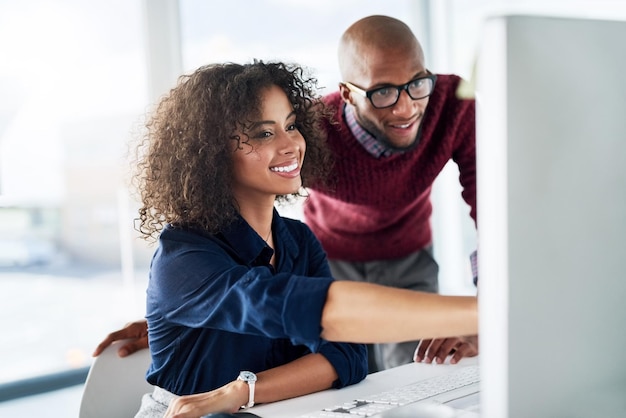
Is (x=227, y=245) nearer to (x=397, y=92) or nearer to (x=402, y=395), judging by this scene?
(x=402, y=395)

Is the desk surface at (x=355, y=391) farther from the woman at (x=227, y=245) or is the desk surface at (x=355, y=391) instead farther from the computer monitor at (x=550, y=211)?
the computer monitor at (x=550, y=211)

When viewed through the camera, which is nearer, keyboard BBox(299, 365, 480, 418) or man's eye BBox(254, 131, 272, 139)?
keyboard BBox(299, 365, 480, 418)

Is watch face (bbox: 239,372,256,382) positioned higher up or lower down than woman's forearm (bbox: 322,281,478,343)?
lower down

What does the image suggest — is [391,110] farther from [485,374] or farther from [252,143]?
[485,374]

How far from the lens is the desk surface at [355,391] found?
100 centimetres

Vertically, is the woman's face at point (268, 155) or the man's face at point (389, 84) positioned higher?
the man's face at point (389, 84)

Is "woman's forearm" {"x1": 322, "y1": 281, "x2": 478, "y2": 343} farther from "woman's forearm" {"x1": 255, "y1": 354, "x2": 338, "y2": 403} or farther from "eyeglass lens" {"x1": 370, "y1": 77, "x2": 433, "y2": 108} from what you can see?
"eyeglass lens" {"x1": 370, "y1": 77, "x2": 433, "y2": 108}

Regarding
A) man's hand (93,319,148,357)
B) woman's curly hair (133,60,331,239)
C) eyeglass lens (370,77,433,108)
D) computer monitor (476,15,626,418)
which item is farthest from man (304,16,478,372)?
computer monitor (476,15,626,418)

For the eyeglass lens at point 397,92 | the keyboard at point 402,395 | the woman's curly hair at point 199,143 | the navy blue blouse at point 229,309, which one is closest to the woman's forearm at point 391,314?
the navy blue blouse at point 229,309

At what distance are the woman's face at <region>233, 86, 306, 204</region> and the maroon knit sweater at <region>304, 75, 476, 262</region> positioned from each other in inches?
18.3

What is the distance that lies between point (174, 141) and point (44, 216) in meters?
2.47

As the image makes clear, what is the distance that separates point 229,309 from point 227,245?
26 centimetres

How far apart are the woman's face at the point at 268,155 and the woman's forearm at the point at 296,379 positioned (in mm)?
308

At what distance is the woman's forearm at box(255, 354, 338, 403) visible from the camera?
105 cm
